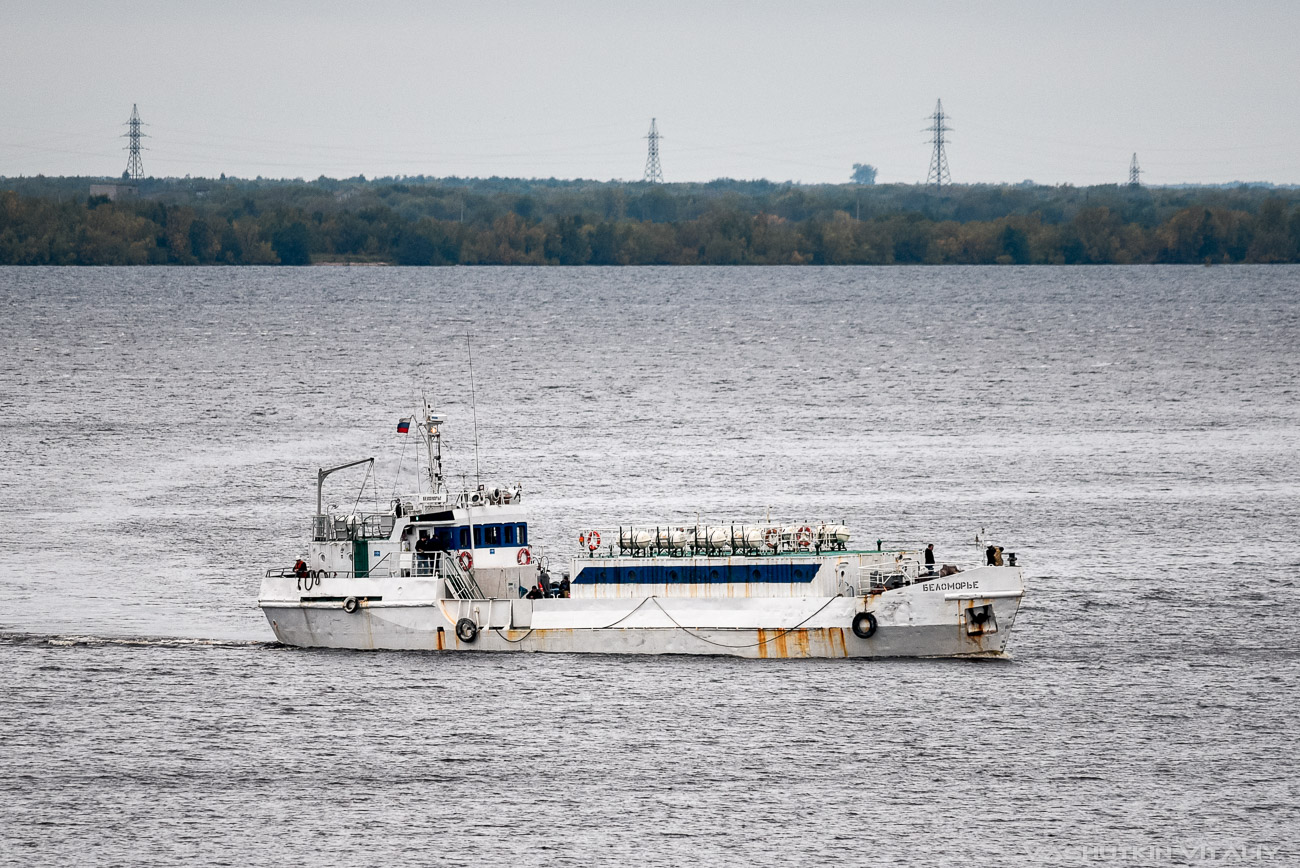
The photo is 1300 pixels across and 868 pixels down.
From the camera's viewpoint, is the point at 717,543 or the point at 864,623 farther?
the point at 717,543

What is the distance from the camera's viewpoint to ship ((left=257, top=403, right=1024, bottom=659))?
2194 inches

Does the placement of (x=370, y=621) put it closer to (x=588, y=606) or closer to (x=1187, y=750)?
(x=588, y=606)

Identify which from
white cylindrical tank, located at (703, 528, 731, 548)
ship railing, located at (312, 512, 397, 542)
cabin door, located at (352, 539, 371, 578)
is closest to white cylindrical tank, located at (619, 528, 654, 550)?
white cylindrical tank, located at (703, 528, 731, 548)

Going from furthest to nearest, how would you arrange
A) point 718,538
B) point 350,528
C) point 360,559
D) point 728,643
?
point 350,528
point 360,559
point 718,538
point 728,643

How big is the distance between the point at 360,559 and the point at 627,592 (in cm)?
912

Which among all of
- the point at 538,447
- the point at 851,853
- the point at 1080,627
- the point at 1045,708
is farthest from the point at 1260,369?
the point at 851,853

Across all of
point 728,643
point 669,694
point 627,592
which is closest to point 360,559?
point 627,592

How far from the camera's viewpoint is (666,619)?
56.7 meters

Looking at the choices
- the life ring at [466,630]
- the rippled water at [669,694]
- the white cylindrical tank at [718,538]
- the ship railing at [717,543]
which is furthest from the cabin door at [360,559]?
the white cylindrical tank at [718,538]

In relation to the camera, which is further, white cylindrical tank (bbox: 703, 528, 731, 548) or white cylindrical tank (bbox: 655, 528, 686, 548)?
white cylindrical tank (bbox: 655, 528, 686, 548)

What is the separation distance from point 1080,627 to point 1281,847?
19793 mm

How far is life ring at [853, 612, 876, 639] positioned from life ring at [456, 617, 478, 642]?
39.8 ft

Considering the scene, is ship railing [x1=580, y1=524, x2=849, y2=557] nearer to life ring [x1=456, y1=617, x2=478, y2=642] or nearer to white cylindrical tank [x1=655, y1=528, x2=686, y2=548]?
white cylindrical tank [x1=655, y1=528, x2=686, y2=548]

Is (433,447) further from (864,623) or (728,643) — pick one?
(864,623)
